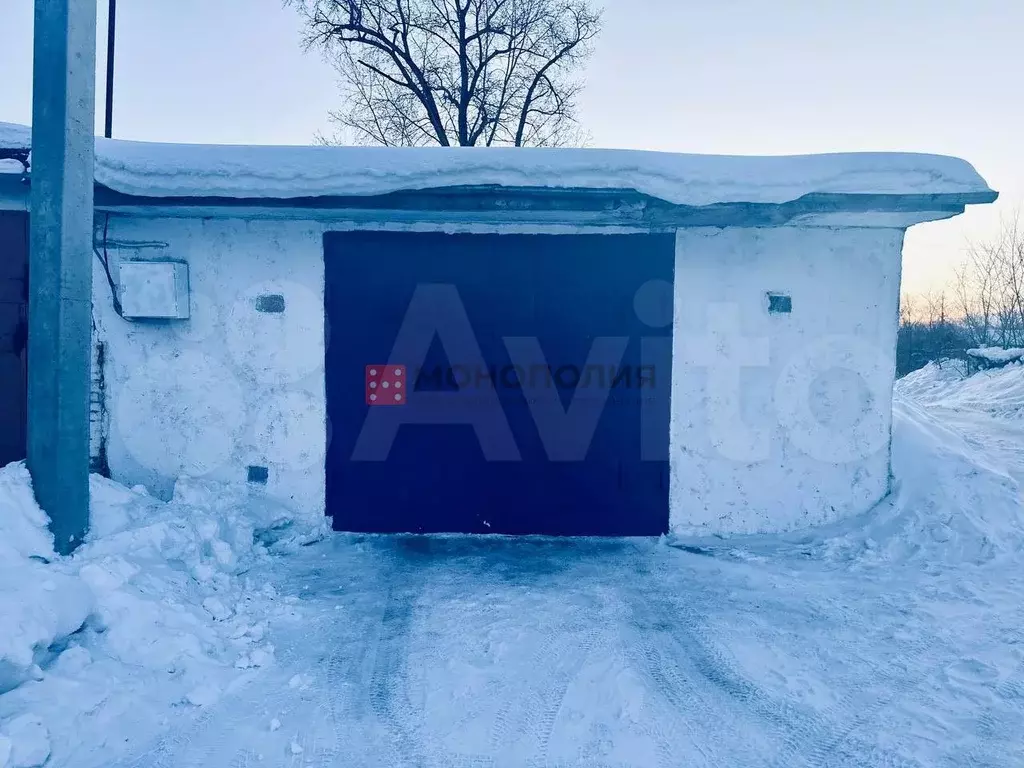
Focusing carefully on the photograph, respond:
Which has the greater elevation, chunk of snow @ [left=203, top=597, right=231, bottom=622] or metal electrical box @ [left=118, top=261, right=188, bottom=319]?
metal electrical box @ [left=118, top=261, right=188, bottom=319]

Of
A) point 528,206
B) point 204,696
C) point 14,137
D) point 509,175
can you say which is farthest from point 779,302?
point 14,137

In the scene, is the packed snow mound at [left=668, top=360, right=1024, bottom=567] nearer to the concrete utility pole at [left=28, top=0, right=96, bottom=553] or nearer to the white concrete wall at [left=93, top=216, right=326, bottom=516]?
the white concrete wall at [left=93, top=216, right=326, bottom=516]

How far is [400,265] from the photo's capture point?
5473mm

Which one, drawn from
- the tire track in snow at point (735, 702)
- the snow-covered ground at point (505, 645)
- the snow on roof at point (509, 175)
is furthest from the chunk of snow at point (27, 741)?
the snow on roof at point (509, 175)

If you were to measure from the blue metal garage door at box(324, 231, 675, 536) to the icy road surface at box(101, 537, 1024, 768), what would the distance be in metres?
0.77

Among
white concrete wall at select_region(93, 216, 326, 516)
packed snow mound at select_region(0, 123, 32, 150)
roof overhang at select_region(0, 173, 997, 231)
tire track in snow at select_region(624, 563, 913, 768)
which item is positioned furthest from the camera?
white concrete wall at select_region(93, 216, 326, 516)

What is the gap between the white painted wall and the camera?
5.39 m

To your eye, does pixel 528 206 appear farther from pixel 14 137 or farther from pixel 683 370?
pixel 14 137

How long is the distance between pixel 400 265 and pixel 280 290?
1.00 metres

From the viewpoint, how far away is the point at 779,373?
548 centimetres

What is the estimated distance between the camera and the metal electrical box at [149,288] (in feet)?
17.0

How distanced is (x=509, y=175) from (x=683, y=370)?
2.15 meters

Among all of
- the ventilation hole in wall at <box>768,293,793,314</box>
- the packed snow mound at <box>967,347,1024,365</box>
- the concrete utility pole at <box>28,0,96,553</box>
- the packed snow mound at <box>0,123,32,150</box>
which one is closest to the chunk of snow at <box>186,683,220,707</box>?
the concrete utility pole at <box>28,0,96,553</box>

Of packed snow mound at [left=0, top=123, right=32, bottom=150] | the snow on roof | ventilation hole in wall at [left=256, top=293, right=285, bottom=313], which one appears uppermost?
packed snow mound at [left=0, top=123, right=32, bottom=150]
